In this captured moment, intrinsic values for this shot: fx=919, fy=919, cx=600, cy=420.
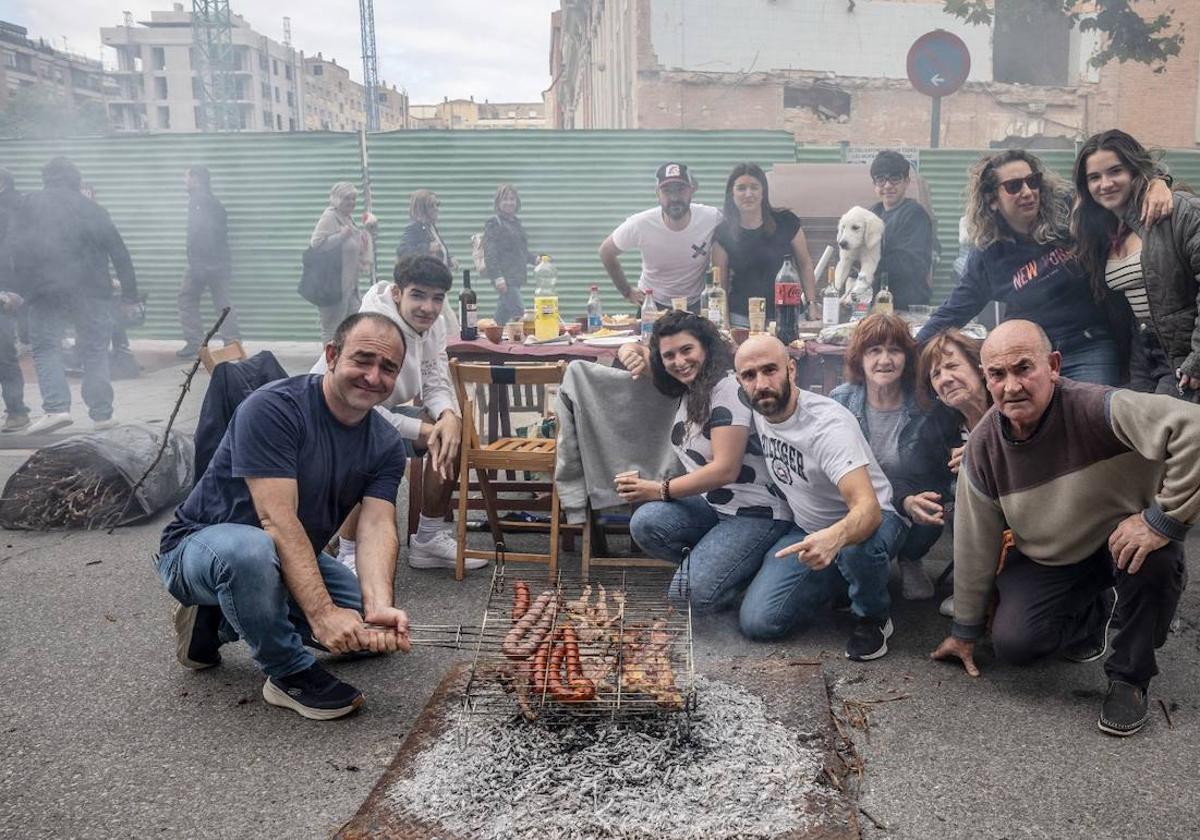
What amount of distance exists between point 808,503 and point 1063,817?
156cm

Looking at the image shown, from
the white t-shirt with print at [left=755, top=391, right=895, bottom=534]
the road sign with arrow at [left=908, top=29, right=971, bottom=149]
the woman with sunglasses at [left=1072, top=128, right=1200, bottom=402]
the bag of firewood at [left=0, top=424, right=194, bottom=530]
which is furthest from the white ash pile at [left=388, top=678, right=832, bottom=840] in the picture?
the road sign with arrow at [left=908, top=29, right=971, bottom=149]

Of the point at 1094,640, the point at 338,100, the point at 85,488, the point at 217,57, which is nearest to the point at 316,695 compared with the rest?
the point at 1094,640

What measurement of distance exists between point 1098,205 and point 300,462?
11.7 feet

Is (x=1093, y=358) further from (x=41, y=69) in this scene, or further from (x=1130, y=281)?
(x=41, y=69)

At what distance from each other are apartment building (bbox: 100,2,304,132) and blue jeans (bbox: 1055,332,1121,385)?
7714 centimetres

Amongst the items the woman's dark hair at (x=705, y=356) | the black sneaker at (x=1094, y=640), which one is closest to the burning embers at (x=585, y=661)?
the woman's dark hair at (x=705, y=356)

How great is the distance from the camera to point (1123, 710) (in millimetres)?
3102

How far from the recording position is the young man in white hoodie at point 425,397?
468cm

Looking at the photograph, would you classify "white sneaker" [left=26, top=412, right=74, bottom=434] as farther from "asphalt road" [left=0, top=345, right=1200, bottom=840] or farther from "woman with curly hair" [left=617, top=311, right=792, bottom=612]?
"woman with curly hair" [left=617, top=311, right=792, bottom=612]

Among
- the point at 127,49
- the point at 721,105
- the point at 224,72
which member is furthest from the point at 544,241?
the point at 127,49

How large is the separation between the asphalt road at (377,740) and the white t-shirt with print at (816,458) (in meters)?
Result: 0.56

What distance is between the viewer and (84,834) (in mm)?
2652

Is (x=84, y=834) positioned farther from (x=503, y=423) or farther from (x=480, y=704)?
(x=503, y=423)

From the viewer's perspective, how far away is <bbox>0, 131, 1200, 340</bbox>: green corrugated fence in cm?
1162
